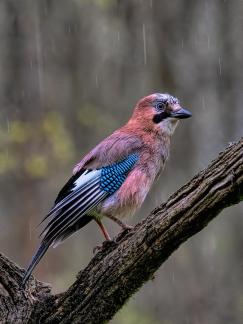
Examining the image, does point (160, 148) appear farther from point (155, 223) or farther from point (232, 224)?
point (232, 224)

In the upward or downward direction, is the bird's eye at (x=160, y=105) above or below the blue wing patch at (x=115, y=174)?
above

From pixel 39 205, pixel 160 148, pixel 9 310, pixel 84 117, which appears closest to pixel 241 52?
pixel 84 117

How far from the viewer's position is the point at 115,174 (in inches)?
274

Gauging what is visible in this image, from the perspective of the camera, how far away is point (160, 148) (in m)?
7.29

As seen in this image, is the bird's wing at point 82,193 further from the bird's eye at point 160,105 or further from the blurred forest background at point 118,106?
the blurred forest background at point 118,106

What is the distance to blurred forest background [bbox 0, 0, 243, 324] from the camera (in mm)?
10727

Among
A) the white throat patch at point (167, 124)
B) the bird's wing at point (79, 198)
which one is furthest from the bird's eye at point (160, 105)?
the bird's wing at point (79, 198)

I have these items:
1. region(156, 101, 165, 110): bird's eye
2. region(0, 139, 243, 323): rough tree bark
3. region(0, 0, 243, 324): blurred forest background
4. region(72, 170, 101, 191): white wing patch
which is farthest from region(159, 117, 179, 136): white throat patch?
region(0, 0, 243, 324): blurred forest background

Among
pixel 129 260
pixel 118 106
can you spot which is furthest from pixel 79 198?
pixel 118 106

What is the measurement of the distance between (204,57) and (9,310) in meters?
6.09

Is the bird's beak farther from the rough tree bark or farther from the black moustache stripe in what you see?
the rough tree bark

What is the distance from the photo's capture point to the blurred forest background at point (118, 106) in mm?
10727

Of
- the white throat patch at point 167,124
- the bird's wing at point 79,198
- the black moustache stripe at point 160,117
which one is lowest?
the bird's wing at point 79,198

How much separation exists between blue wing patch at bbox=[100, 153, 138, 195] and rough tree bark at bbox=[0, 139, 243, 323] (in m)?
0.98
